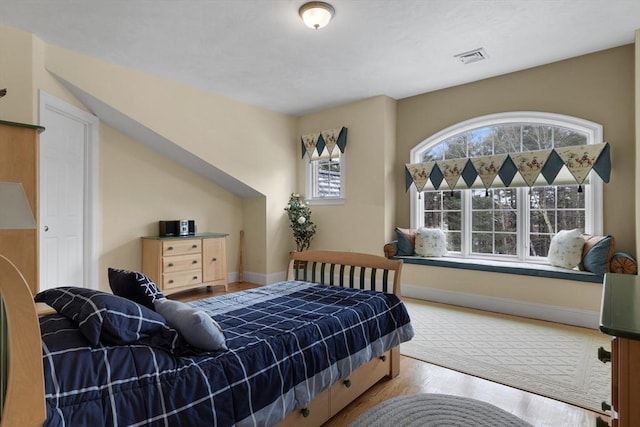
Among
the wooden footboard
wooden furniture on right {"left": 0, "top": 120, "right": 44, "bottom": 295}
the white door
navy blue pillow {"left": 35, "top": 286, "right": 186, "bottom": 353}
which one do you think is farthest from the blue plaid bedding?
the white door

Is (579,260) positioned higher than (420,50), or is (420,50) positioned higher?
(420,50)

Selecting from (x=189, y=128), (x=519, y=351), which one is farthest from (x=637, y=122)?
(x=189, y=128)

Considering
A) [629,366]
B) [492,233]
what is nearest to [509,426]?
[629,366]

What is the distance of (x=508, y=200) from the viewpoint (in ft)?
13.8

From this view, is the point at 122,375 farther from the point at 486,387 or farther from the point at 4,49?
the point at 4,49

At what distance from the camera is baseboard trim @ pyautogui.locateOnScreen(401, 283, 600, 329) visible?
3406 millimetres

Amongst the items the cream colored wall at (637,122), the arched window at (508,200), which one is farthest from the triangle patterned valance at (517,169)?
the cream colored wall at (637,122)

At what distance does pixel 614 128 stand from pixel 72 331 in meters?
4.64

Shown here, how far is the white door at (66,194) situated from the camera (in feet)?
11.2

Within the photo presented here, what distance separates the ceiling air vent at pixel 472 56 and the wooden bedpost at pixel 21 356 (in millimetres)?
3887

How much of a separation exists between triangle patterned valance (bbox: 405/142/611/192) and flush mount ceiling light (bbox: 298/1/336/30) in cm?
250

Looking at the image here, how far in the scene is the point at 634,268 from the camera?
308 cm

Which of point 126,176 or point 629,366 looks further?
point 126,176

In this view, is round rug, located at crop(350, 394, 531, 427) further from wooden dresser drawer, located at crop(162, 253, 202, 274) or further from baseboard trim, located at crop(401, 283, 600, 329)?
wooden dresser drawer, located at crop(162, 253, 202, 274)
